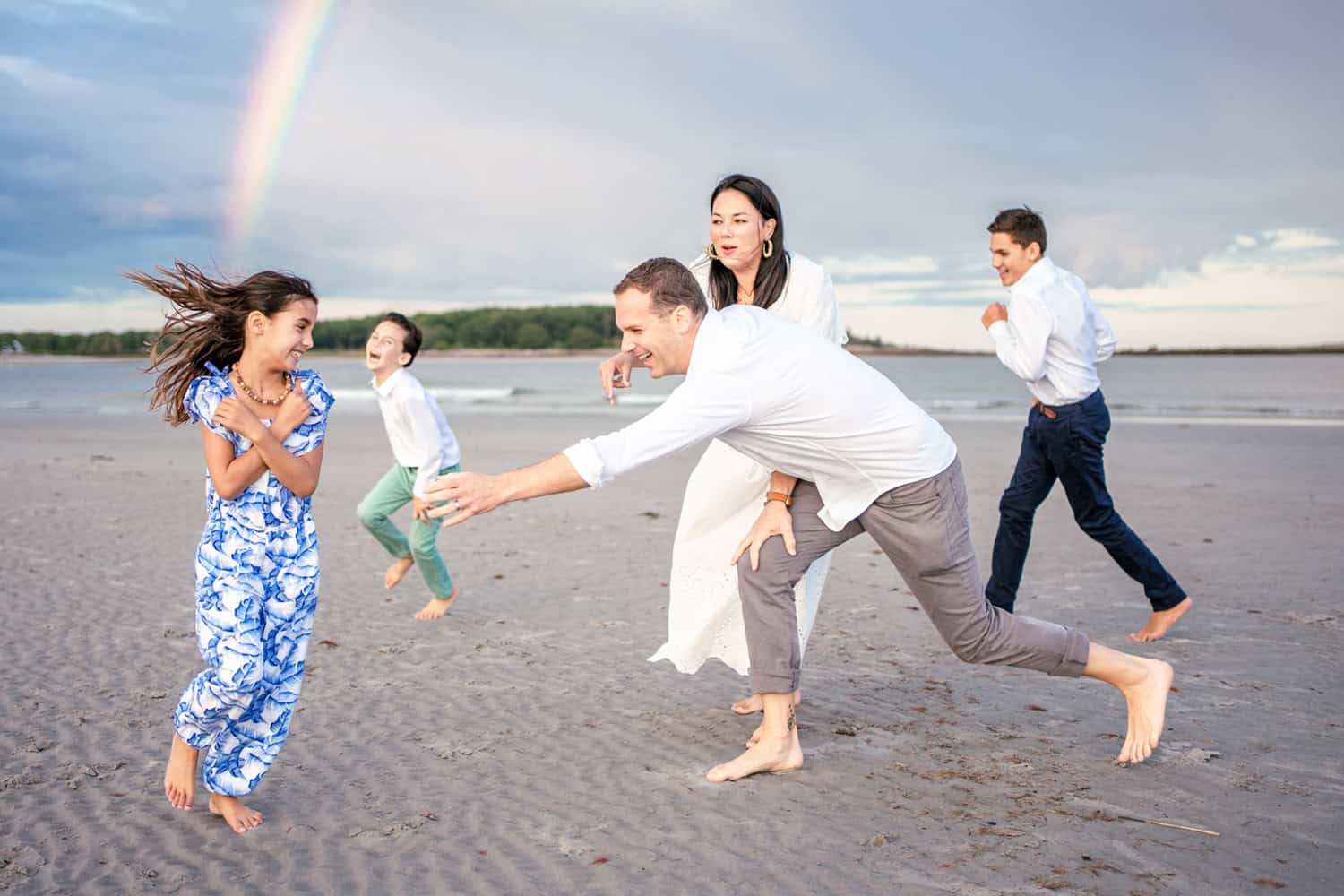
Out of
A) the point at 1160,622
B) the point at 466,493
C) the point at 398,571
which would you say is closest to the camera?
the point at 466,493

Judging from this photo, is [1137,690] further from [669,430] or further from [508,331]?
[508,331]

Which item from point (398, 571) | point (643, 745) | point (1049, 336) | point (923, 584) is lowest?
point (643, 745)

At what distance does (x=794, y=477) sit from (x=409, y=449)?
3.32m

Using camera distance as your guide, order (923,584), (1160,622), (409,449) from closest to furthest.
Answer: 1. (923,584)
2. (1160,622)
3. (409,449)

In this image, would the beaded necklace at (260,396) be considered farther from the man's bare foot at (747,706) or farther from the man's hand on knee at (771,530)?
the man's bare foot at (747,706)

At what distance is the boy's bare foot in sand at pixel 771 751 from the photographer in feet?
13.4

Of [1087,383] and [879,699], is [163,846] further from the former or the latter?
[1087,383]

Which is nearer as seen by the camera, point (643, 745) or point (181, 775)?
point (181, 775)

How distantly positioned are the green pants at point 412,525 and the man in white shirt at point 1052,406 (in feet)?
11.1

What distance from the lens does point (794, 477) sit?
414 cm

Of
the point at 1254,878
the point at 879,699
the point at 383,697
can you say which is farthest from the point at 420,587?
the point at 1254,878

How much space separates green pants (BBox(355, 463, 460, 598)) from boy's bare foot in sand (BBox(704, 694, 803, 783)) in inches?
122

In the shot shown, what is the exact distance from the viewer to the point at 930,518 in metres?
3.86

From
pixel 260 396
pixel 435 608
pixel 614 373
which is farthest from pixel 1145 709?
pixel 435 608
